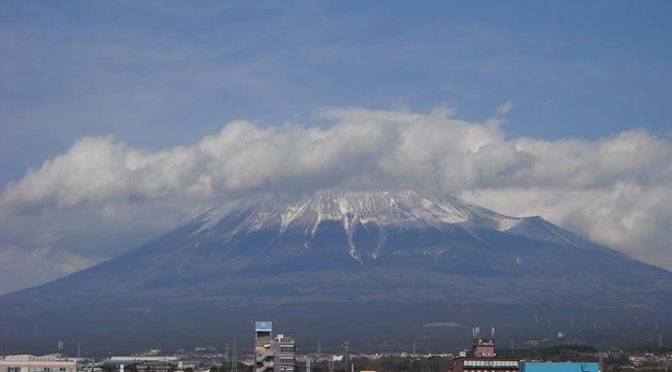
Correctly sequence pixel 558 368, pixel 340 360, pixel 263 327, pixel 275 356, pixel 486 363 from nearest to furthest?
pixel 558 368
pixel 275 356
pixel 486 363
pixel 263 327
pixel 340 360

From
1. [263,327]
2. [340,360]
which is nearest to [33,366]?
[263,327]

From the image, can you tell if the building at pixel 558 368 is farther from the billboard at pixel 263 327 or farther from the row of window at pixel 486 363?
the billboard at pixel 263 327

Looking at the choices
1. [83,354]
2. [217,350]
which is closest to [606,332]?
[217,350]

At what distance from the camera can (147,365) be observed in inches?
4343

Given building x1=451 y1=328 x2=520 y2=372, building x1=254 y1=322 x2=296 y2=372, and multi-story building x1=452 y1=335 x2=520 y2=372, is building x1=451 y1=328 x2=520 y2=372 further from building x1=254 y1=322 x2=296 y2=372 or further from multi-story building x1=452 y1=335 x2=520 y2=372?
building x1=254 y1=322 x2=296 y2=372

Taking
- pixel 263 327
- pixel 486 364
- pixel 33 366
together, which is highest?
pixel 263 327

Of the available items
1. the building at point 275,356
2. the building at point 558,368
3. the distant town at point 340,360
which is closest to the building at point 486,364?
the distant town at point 340,360

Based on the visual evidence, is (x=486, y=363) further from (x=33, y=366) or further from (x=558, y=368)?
(x=33, y=366)

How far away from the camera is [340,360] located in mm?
137625

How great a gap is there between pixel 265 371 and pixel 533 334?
100818 mm

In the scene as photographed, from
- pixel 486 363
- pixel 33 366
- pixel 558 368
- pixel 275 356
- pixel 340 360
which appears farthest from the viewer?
pixel 340 360

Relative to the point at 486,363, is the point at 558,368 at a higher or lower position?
lower

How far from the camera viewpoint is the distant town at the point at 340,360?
91438 mm

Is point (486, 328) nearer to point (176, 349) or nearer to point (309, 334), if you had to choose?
point (309, 334)
